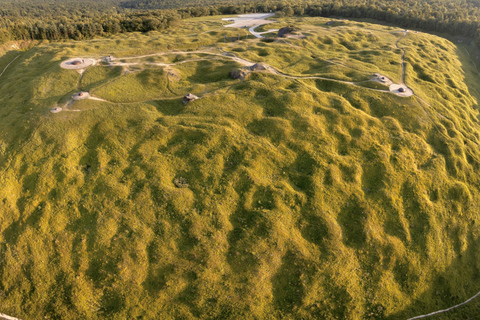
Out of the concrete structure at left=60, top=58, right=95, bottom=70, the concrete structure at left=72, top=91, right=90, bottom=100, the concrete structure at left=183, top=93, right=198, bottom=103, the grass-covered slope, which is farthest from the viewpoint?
the concrete structure at left=60, top=58, right=95, bottom=70

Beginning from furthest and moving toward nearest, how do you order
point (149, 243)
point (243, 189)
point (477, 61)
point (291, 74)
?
point (477, 61) < point (291, 74) < point (243, 189) < point (149, 243)

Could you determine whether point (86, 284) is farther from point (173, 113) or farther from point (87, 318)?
point (173, 113)

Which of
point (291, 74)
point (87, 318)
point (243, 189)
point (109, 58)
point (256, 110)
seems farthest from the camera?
point (109, 58)

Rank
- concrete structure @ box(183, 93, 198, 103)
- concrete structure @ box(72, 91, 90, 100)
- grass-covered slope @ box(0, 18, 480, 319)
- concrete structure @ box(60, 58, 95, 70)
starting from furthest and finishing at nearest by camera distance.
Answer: concrete structure @ box(60, 58, 95, 70), concrete structure @ box(183, 93, 198, 103), concrete structure @ box(72, 91, 90, 100), grass-covered slope @ box(0, 18, 480, 319)

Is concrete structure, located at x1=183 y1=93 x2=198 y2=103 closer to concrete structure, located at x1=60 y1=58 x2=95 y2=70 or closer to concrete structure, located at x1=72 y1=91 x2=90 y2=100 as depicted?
concrete structure, located at x1=72 y1=91 x2=90 y2=100

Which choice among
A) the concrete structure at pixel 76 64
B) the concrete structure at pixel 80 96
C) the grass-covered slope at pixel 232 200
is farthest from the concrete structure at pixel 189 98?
the concrete structure at pixel 76 64

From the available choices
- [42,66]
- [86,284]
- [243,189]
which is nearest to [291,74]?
[243,189]

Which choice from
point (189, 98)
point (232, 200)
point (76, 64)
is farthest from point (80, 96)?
point (232, 200)

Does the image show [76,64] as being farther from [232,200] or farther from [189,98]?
[232,200]

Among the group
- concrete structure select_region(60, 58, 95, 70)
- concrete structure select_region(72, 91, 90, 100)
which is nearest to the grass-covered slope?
concrete structure select_region(72, 91, 90, 100)
